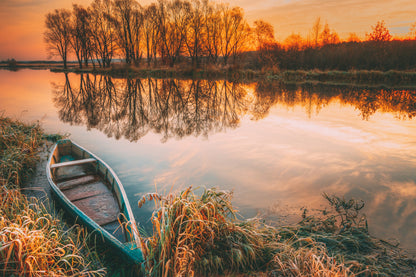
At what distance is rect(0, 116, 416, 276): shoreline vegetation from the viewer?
321cm

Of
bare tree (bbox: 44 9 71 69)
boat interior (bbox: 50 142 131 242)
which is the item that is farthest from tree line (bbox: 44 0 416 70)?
boat interior (bbox: 50 142 131 242)

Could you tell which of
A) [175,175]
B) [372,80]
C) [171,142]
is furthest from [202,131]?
[372,80]

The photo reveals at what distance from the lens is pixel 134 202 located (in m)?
6.23

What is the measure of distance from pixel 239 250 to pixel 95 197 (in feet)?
13.0

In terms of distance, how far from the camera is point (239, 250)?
12.1 ft

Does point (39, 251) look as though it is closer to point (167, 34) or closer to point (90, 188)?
point (90, 188)

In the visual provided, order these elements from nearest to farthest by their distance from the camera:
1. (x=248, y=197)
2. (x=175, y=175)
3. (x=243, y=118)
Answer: (x=248, y=197), (x=175, y=175), (x=243, y=118)

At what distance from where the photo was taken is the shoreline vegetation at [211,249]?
321cm

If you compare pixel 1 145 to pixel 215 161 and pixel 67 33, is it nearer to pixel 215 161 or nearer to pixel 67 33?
pixel 215 161

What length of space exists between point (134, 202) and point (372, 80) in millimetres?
29251

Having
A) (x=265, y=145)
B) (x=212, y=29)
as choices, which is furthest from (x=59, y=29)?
(x=265, y=145)

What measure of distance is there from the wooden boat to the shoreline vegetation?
30 cm

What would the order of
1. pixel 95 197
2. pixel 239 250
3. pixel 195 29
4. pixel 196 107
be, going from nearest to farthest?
pixel 239 250
pixel 95 197
pixel 196 107
pixel 195 29

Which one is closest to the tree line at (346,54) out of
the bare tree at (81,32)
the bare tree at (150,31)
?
the bare tree at (150,31)
